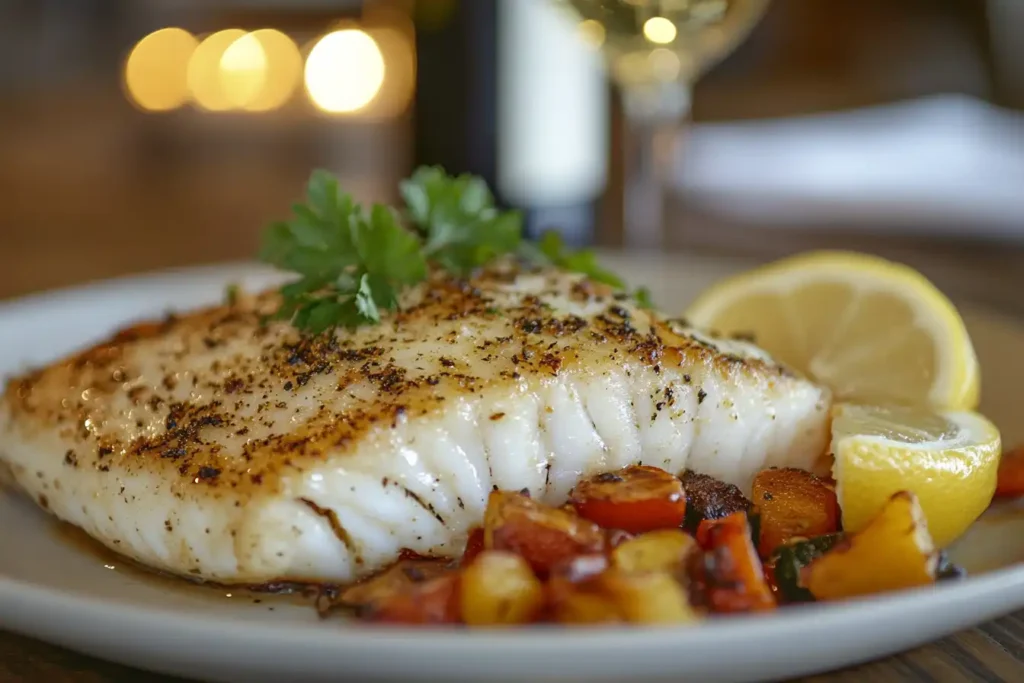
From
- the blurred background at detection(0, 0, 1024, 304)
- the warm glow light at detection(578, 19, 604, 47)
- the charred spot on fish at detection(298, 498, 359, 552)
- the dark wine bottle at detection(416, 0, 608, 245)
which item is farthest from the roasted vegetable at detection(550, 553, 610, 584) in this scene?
the dark wine bottle at detection(416, 0, 608, 245)

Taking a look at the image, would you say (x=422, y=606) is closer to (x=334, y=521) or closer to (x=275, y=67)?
(x=334, y=521)

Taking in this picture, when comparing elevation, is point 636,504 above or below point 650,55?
below

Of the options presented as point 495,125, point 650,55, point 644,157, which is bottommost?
point 644,157

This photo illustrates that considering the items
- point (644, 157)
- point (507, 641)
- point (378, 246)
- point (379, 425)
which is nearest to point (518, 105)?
point (644, 157)

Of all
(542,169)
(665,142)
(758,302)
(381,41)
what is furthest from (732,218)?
(381,41)

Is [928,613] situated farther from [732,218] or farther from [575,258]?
[732,218]

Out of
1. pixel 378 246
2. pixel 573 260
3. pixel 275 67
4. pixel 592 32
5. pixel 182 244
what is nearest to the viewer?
→ pixel 378 246

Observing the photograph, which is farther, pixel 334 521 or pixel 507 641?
pixel 334 521

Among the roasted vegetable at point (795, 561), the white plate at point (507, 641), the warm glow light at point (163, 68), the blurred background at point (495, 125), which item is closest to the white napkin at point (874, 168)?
the blurred background at point (495, 125)
